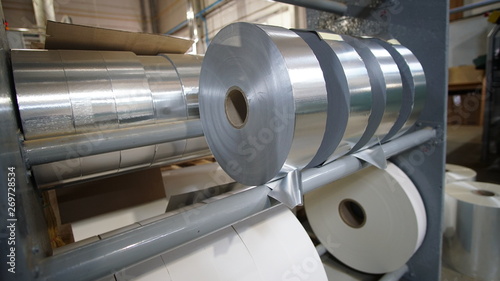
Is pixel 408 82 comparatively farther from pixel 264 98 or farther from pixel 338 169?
pixel 264 98

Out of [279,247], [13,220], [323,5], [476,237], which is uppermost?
[323,5]

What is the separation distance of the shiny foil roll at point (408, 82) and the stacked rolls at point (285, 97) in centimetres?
14

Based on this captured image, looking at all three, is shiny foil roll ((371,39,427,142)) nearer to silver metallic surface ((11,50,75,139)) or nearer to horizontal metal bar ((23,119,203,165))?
horizontal metal bar ((23,119,203,165))

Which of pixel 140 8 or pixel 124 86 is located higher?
pixel 140 8

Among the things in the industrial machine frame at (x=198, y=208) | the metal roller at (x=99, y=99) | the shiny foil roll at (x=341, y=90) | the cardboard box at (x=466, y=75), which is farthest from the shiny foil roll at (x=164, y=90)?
the cardboard box at (x=466, y=75)

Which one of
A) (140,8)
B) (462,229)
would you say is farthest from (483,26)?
(140,8)

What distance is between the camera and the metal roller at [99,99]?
29.8 inches

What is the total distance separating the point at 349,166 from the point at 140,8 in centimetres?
837

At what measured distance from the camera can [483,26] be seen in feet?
14.0

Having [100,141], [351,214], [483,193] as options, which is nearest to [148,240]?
[100,141]

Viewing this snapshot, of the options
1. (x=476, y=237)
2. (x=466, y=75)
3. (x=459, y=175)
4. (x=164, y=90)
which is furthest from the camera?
(x=466, y=75)

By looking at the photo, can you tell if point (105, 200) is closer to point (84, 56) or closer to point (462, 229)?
point (84, 56)

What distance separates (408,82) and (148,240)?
1.02 metres

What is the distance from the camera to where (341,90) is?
2.31ft
